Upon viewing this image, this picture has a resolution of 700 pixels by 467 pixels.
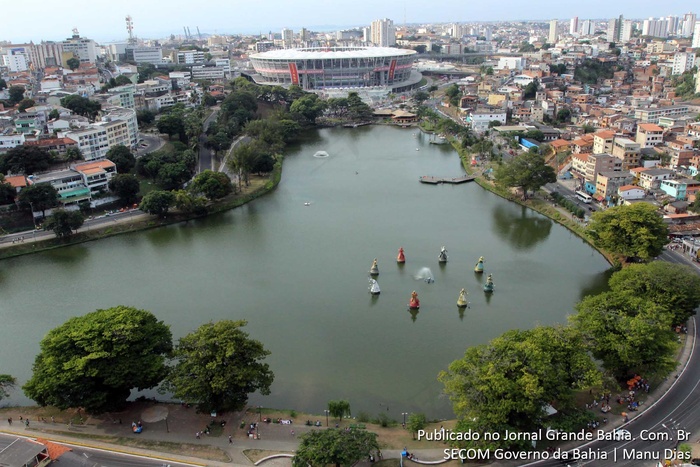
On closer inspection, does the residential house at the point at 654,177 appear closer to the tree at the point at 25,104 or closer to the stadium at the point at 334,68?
the tree at the point at 25,104

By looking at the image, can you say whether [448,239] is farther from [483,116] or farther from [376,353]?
[483,116]

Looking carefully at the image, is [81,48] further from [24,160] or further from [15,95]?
[24,160]

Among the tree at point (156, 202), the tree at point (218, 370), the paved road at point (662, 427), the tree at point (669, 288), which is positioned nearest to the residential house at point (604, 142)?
the tree at point (669, 288)

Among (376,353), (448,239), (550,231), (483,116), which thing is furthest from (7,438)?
(483,116)

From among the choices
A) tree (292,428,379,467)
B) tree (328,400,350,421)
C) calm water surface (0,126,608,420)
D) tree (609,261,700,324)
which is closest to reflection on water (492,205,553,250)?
calm water surface (0,126,608,420)

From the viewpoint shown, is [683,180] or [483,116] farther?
[483,116]

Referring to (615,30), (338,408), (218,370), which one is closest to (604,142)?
(338,408)
